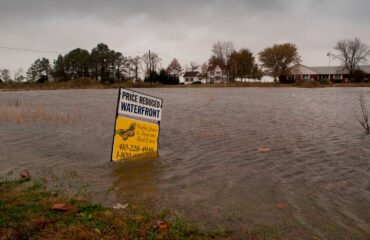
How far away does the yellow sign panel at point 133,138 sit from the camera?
7980 mm

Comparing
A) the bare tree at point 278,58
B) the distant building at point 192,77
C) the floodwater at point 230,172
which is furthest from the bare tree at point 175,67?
the floodwater at point 230,172

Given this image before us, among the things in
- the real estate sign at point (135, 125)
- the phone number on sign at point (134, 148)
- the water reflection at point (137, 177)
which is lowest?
the water reflection at point (137, 177)

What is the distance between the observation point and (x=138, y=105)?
820 cm

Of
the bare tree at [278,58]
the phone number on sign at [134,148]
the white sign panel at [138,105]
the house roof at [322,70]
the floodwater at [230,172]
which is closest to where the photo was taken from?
the floodwater at [230,172]

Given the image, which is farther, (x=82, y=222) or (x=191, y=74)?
(x=191, y=74)

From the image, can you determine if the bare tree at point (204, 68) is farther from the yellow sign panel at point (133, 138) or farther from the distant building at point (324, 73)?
the yellow sign panel at point (133, 138)

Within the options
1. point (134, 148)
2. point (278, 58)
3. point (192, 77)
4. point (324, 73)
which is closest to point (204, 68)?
point (192, 77)

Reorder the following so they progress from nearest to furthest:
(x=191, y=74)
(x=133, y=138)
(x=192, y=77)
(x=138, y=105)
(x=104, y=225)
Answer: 1. (x=104, y=225)
2. (x=138, y=105)
3. (x=133, y=138)
4. (x=192, y=77)
5. (x=191, y=74)

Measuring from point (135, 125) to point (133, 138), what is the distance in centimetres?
35

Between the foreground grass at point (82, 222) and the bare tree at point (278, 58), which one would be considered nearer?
the foreground grass at point (82, 222)

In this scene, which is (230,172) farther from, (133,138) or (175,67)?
(175,67)

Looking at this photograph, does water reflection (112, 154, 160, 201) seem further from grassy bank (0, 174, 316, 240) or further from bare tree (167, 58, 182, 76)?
bare tree (167, 58, 182, 76)

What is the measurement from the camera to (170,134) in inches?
500

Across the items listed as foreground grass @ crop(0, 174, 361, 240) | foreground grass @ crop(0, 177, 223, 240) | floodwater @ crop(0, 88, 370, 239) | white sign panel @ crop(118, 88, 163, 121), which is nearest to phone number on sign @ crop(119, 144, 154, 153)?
floodwater @ crop(0, 88, 370, 239)
